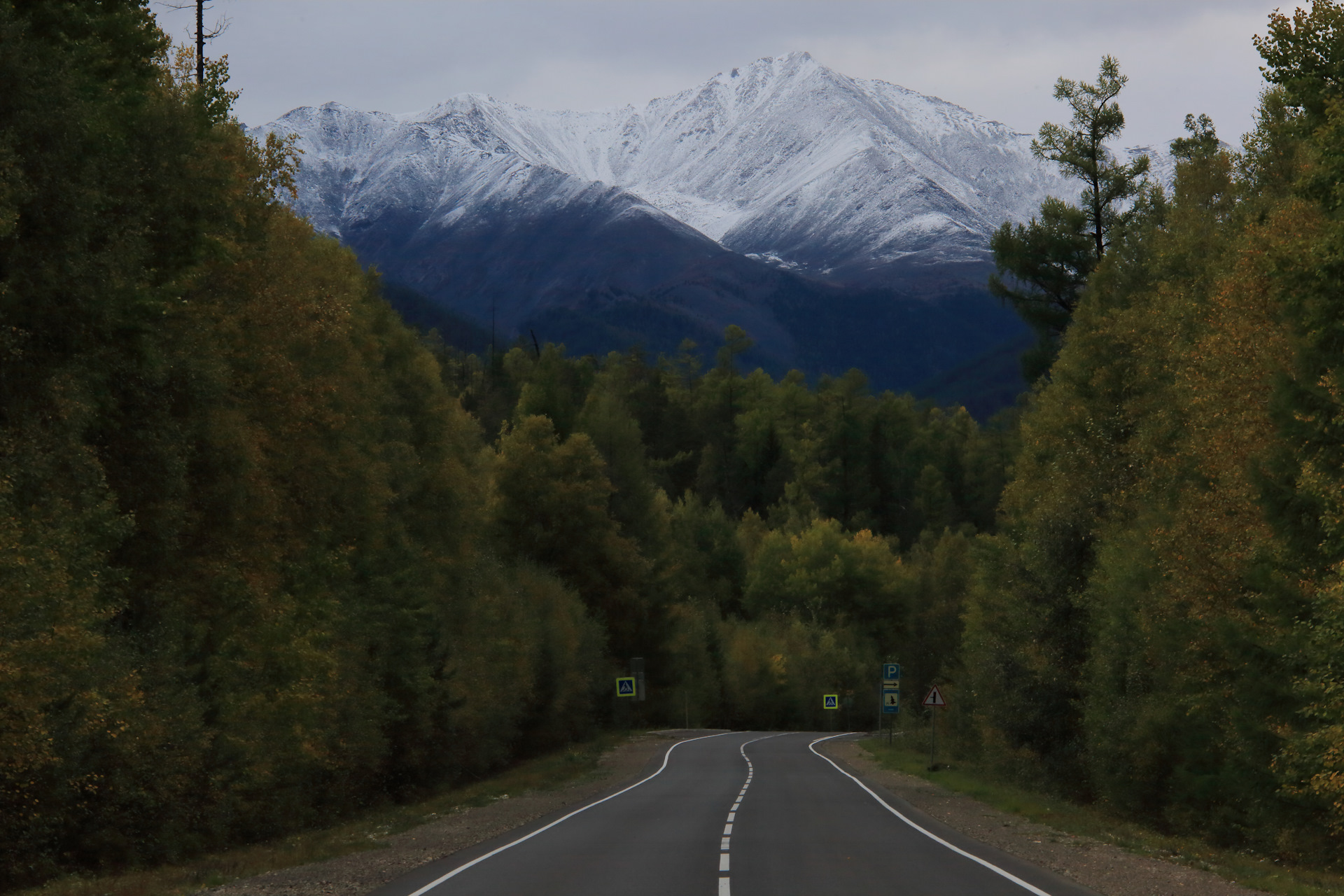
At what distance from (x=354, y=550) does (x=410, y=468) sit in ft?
25.3

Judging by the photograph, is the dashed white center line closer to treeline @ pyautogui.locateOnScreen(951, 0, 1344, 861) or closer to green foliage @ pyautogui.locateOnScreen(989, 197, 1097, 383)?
treeline @ pyautogui.locateOnScreen(951, 0, 1344, 861)

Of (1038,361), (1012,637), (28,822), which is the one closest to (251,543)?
(28,822)

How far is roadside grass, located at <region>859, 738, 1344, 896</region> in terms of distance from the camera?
16922 mm

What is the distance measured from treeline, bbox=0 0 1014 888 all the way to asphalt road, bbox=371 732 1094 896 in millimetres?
5271

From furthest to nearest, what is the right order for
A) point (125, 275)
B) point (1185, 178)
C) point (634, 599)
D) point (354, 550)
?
point (634, 599), point (1185, 178), point (354, 550), point (125, 275)

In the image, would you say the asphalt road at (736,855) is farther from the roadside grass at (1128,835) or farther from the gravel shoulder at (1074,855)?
the roadside grass at (1128,835)

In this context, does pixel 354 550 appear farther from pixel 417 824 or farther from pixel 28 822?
pixel 28 822

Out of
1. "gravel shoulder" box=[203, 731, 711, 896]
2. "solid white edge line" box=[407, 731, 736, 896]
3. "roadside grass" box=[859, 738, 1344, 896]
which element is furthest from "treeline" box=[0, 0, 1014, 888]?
"roadside grass" box=[859, 738, 1344, 896]

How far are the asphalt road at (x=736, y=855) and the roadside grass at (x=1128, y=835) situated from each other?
2602 mm

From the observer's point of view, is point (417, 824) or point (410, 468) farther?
point (410, 468)

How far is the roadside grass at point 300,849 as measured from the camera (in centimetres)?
1538

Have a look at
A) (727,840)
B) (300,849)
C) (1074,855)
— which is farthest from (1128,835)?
(300,849)

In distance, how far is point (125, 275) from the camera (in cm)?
2042

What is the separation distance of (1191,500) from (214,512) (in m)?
21.6
